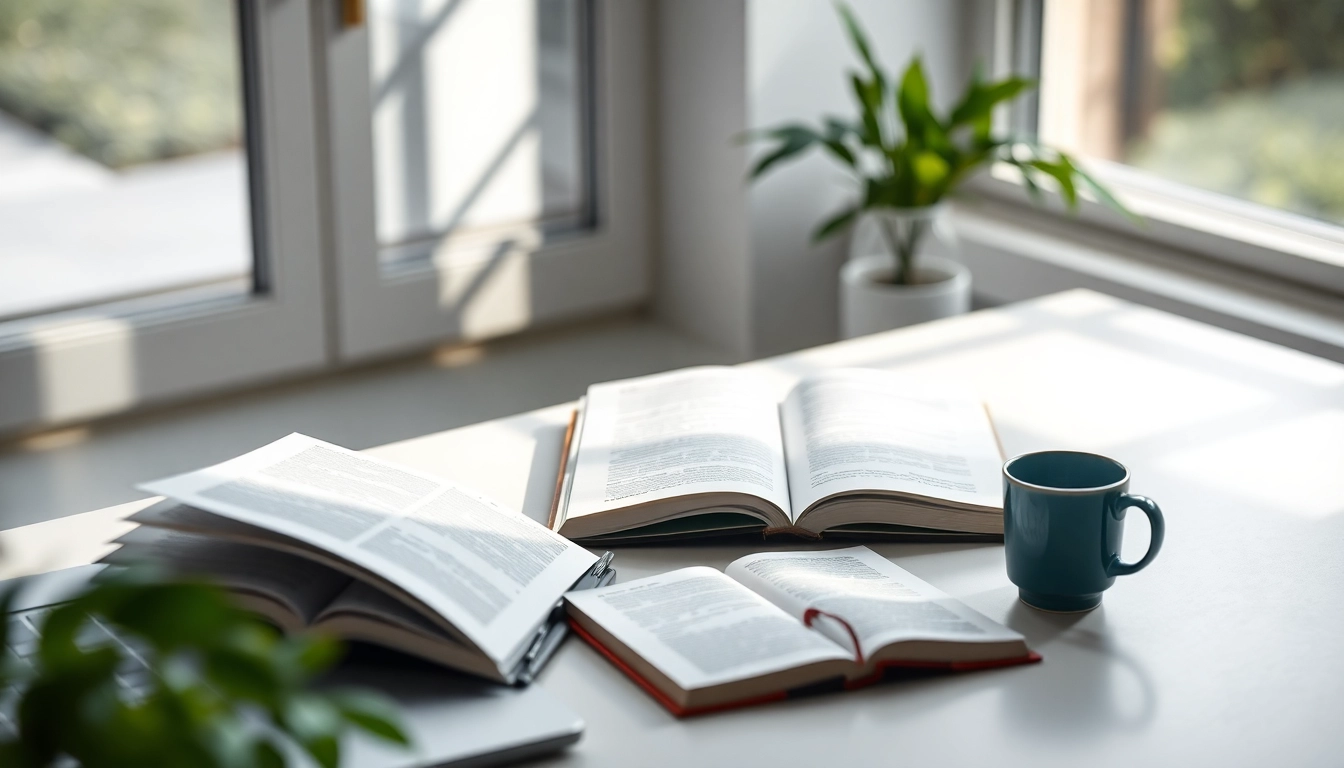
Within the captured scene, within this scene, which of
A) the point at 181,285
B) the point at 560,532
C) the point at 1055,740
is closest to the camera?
the point at 1055,740

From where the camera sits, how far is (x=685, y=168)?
2.37m

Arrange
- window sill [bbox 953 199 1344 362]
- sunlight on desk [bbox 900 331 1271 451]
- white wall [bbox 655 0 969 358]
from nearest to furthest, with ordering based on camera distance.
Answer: sunlight on desk [bbox 900 331 1271 451] → window sill [bbox 953 199 1344 362] → white wall [bbox 655 0 969 358]

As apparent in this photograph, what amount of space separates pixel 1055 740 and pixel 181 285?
1669 mm

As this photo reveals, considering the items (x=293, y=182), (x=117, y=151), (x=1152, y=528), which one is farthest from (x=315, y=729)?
(x=117, y=151)

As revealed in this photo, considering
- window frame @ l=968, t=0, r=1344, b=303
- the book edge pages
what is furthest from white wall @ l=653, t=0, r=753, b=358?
the book edge pages

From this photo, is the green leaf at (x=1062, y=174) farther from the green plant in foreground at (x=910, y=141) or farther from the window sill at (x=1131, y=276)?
the window sill at (x=1131, y=276)

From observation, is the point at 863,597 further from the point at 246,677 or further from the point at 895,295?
the point at 895,295

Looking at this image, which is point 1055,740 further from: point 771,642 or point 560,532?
point 560,532

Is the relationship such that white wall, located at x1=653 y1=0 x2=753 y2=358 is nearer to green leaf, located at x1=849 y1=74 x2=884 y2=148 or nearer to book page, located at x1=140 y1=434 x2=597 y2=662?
green leaf, located at x1=849 y1=74 x2=884 y2=148

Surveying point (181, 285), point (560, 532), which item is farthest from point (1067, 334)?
point (181, 285)

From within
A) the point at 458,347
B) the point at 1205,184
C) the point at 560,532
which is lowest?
the point at 458,347

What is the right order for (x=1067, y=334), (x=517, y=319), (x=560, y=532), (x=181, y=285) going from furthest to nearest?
(x=517, y=319), (x=181, y=285), (x=1067, y=334), (x=560, y=532)

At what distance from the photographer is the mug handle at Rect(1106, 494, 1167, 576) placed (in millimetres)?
910

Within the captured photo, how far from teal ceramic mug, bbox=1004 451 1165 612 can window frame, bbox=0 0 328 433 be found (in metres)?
1.43
